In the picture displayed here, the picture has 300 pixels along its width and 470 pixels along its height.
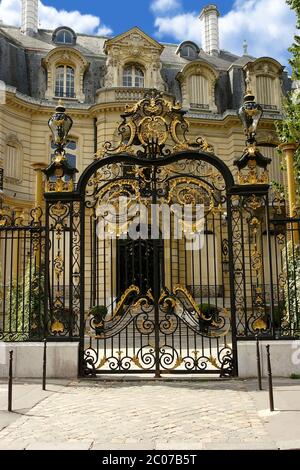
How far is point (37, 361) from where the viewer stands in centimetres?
920

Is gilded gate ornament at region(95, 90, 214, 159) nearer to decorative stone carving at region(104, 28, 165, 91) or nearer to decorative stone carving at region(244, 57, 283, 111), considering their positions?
decorative stone carving at region(104, 28, 165, 91)

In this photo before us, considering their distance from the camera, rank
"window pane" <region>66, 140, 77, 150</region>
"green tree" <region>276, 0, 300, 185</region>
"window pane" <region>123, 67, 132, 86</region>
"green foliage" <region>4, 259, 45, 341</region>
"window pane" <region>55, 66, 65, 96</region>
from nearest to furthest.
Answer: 1. "green foliage" <region>4, 259, 45, 341</region>
2. "green tree" <region>276, 0, 300, 185</region>
3. "window pane" <region>66, 140, 77, 150</region>
4. "window pane" <region>55, 66, 65, 96</region>
5. "window pane" <region>123, 67, 132, 86</region>

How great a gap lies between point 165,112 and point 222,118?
51.8ft

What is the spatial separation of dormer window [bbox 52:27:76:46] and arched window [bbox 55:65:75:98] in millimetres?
2182

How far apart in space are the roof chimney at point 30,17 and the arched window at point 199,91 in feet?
29.4

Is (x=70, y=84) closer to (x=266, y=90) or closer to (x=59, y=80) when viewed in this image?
(x=59, y=80)

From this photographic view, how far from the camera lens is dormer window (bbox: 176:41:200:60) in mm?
27672

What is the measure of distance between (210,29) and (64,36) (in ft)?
30.1

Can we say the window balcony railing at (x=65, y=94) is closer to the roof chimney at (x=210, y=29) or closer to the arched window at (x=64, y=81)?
the arched window at (x=64, y=81)

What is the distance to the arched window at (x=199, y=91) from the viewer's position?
25641 millimetres

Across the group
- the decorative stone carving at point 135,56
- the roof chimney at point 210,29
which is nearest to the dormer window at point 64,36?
the decorative stone carving at point 135,56

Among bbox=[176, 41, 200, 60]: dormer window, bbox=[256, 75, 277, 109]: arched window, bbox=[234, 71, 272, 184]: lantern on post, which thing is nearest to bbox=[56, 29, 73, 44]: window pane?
bbox=[176, 41, 200, 60]: dormer window
